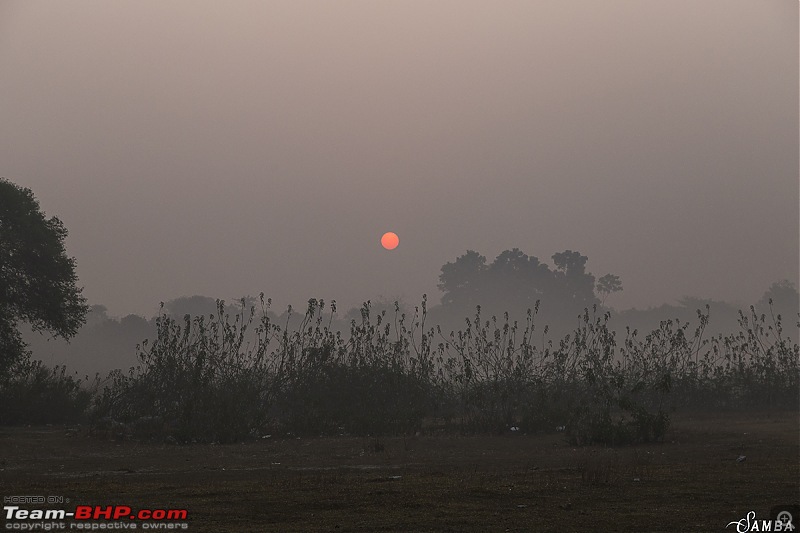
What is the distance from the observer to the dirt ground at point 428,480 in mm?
8156

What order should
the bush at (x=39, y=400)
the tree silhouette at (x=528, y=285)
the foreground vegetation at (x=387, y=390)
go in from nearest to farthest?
the foreground vegetation at (x=387, y=390)
the bush at (x=39, y=400)
the tree silhouette at (x=528, y=285)

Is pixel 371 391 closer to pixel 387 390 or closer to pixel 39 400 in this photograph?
pixel 387 390

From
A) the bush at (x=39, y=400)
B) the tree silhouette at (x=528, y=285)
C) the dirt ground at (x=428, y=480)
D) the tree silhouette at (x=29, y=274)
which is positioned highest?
the tree silhouette at (x=528, y=285)

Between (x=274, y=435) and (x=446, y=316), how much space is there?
281ft

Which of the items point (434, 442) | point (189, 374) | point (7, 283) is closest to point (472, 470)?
point (434, 442)

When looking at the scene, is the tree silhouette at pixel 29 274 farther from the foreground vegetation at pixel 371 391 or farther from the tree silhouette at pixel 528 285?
the tree silhouette at pixel 528 285

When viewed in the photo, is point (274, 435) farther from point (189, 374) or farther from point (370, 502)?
point (370, 502)

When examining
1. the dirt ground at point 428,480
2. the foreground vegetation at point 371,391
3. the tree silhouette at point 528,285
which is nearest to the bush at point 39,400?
the foreground vegetation at point 371,391

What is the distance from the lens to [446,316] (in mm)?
104062

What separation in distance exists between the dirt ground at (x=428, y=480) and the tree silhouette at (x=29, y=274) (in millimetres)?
8000

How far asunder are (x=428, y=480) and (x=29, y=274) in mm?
19329

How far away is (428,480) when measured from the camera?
1101 cm

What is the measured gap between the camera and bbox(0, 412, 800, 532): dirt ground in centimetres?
816

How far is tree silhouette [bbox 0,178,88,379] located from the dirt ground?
8000 mm
